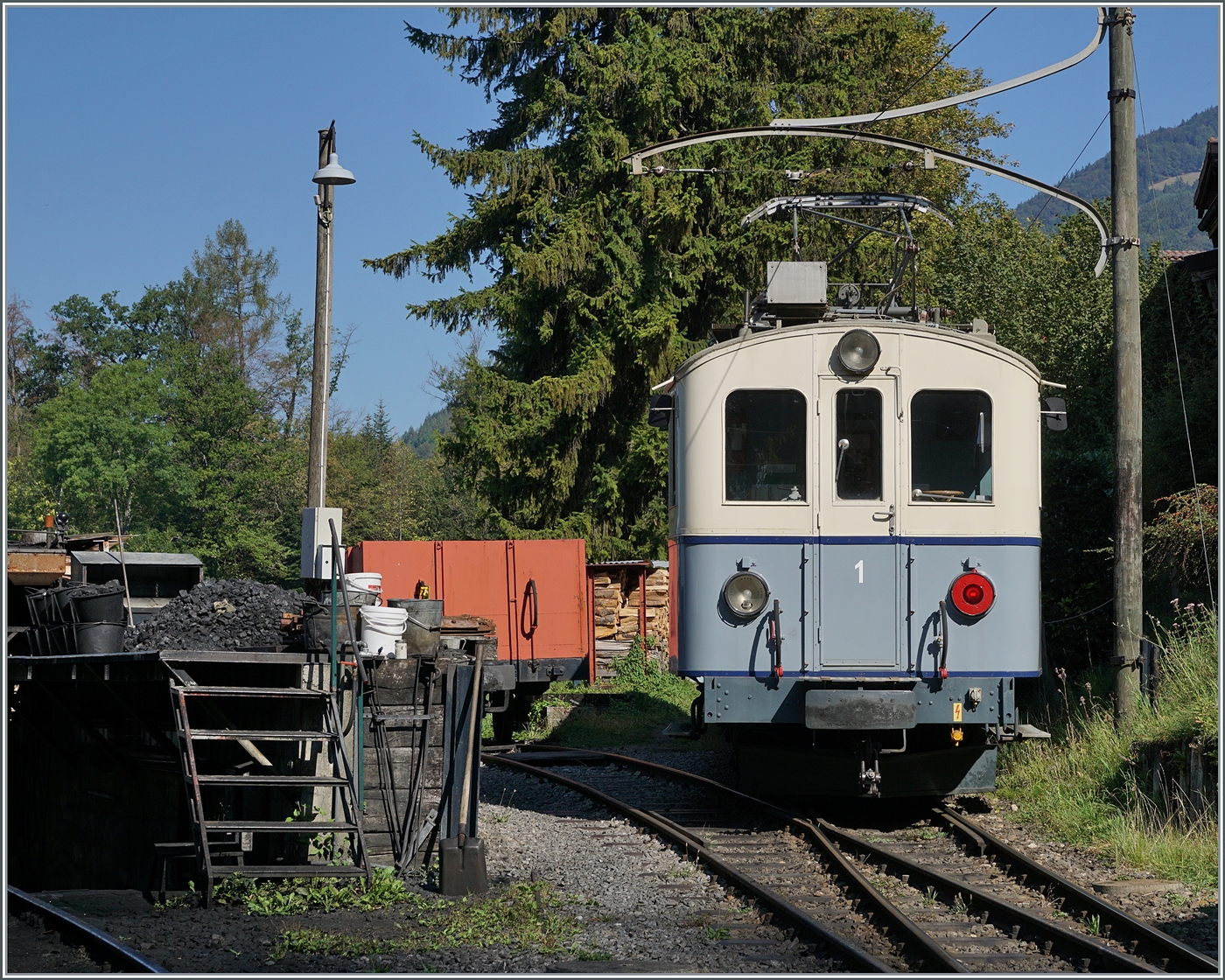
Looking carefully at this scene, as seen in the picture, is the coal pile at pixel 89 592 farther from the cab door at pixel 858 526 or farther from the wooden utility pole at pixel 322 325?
A: the cab door at pixel 858 526

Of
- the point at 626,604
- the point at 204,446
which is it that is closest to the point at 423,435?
the point at 204,446

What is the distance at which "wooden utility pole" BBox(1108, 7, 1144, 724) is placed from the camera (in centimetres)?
1052

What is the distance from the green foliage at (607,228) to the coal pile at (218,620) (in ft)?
41.0

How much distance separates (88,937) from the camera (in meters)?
6.71

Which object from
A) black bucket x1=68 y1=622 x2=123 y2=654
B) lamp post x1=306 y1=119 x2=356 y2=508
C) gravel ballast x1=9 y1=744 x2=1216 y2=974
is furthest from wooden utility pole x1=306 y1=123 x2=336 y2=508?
gravel ballast x1=9 y1=744 x2=1216 y2=974

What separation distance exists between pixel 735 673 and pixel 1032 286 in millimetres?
22448

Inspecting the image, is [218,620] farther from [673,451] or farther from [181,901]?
[673,451]

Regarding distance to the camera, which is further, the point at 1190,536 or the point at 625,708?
the point at 625,708

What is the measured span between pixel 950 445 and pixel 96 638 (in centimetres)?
749

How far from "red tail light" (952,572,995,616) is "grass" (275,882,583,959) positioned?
12.0ft

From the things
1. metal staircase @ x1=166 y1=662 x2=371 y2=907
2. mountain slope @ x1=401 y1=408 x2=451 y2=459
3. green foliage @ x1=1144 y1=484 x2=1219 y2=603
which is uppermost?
mountain slope @ x1=401 y1=408 x2=451 y2=459

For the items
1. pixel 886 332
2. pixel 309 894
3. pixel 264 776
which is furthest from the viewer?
pixel 886 332

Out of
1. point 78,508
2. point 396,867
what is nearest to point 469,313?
point 396,867

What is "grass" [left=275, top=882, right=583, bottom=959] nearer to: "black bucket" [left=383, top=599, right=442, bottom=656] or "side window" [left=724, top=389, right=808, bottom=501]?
"black bucket" [left=383, top=599, right=442, bottom=656]
